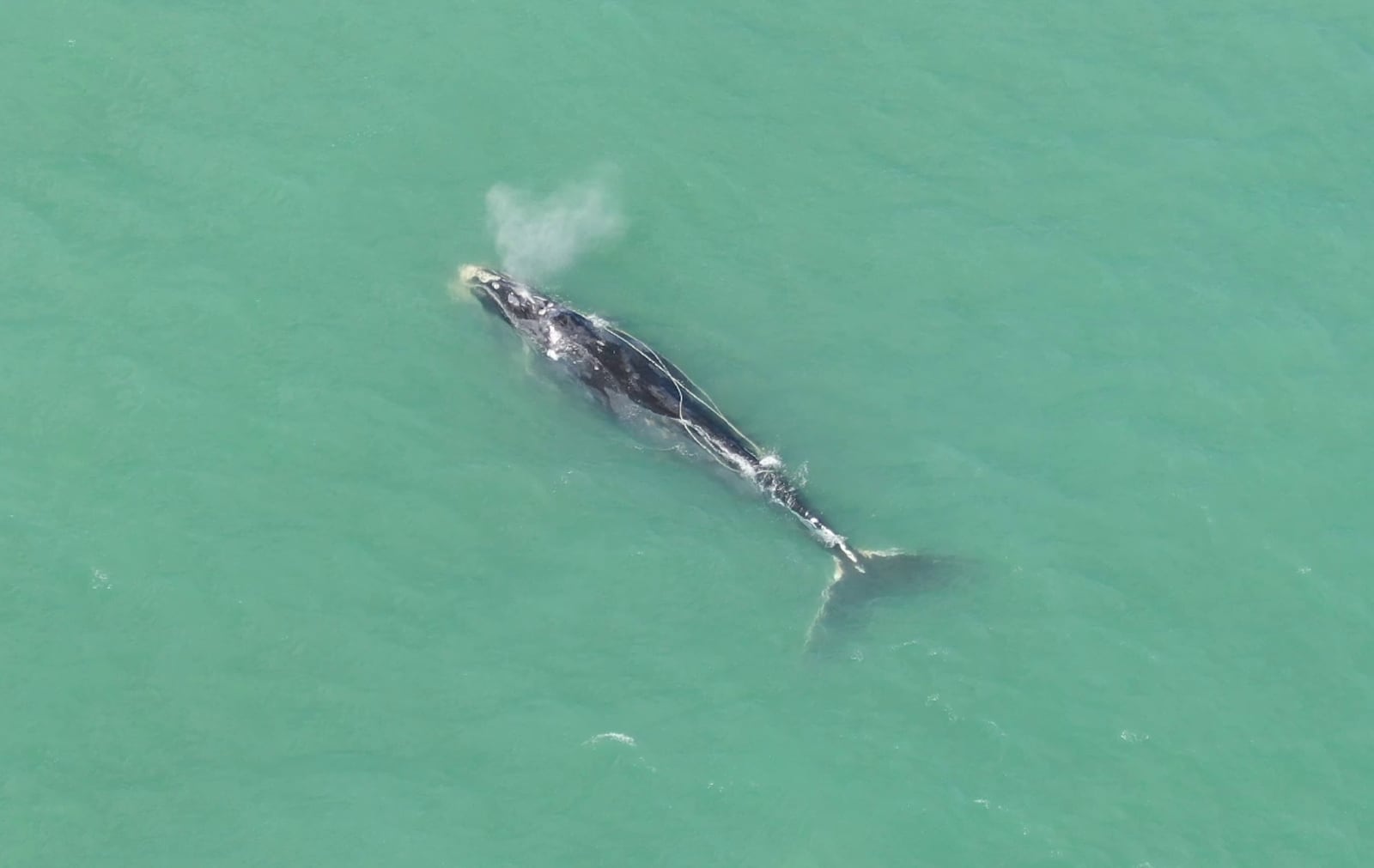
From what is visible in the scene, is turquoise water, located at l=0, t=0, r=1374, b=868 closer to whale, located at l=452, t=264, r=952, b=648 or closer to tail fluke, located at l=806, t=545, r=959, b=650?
tail fluke, located at l=806, t=545, r=959, b=650

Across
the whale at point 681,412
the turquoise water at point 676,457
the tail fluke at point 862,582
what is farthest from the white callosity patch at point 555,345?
the tail fluke at point 862,582

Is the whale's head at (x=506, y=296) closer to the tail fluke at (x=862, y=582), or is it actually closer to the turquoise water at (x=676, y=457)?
the turquoise water at (x=676, y=457)

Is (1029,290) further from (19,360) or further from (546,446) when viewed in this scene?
(19,360)

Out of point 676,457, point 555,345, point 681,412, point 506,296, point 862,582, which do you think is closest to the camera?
point 862,582

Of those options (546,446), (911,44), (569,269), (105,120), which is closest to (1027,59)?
(911,44)

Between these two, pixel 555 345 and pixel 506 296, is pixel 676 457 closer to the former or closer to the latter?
pixel 555 345

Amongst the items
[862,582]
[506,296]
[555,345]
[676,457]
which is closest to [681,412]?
[676,457]
